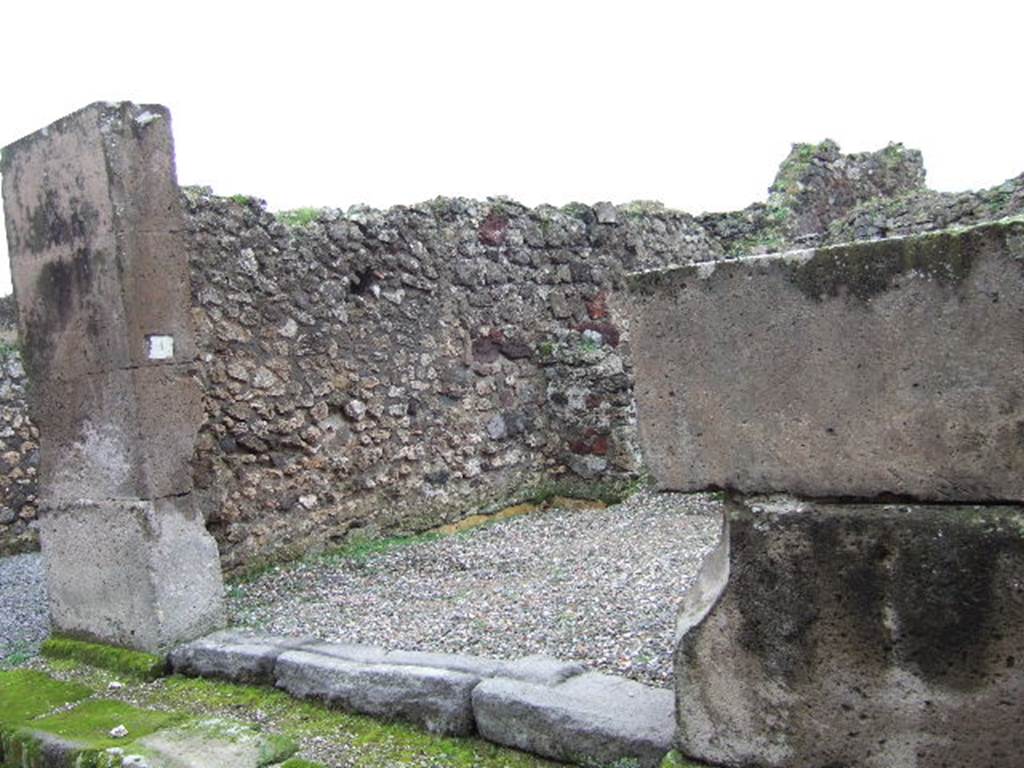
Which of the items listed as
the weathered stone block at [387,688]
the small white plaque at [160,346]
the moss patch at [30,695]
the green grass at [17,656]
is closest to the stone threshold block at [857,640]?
the weathered stone block at [387,688]

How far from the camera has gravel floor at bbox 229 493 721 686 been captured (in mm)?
4090

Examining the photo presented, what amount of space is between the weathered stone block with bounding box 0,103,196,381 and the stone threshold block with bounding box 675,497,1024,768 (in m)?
3.25

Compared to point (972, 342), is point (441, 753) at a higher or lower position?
lower

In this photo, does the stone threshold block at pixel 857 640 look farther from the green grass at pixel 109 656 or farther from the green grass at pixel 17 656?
the green grass at pixel 17 656

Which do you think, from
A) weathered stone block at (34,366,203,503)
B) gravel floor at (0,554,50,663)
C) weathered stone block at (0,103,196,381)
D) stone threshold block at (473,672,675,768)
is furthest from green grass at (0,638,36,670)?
stone threshold block at (473,672,675,768)

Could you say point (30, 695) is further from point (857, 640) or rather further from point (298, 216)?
point (857, 640)

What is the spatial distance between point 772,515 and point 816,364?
0.43m

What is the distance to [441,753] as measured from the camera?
11.0 feet

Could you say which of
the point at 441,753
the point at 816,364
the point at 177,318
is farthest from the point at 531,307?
the point at 816,364

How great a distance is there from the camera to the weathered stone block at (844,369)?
2273 millimetres

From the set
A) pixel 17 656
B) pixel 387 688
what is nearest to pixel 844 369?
pixel 387 688

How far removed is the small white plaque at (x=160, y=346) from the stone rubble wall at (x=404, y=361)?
43.4 inches

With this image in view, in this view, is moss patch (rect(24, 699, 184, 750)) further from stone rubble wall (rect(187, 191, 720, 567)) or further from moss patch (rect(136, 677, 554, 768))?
stone rubble wall (rect(187, 191, 720, 567))

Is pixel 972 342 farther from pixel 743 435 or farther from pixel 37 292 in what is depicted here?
pixel 37 292
